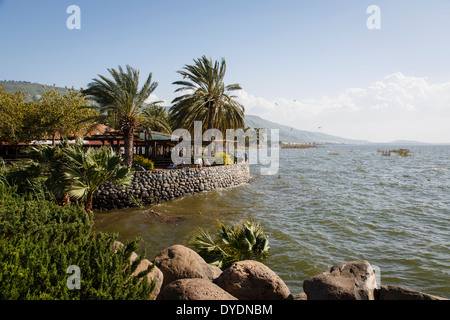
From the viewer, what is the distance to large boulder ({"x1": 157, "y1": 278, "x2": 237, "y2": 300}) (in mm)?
3893

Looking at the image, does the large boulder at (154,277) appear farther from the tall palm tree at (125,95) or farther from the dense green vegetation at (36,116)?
the dense green vegetation at (36,116)

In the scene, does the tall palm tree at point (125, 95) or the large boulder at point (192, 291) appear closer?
the large boulder at point (192, 291)

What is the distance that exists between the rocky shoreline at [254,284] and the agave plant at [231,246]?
173 cm

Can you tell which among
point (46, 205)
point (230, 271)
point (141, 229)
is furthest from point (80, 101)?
point (230, 271)

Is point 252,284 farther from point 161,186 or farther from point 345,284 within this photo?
point 161,186

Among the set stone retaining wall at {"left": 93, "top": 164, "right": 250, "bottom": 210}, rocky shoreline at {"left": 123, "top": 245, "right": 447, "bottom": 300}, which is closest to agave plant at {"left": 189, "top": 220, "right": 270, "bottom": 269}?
rocky shoreline at {"left": 123, "top": 245, "right": 447, "bottom": 300}

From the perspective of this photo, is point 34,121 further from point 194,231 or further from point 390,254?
point 390,254

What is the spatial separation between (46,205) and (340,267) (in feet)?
19.9

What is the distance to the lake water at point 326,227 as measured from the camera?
802cm

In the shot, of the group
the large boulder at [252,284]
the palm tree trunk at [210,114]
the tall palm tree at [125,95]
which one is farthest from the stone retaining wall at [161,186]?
the large boulder at [252,284]

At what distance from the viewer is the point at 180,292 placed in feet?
13.0

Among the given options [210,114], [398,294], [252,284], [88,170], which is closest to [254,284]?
[252,284]

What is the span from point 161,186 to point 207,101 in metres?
11.7

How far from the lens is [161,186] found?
1641 cm
